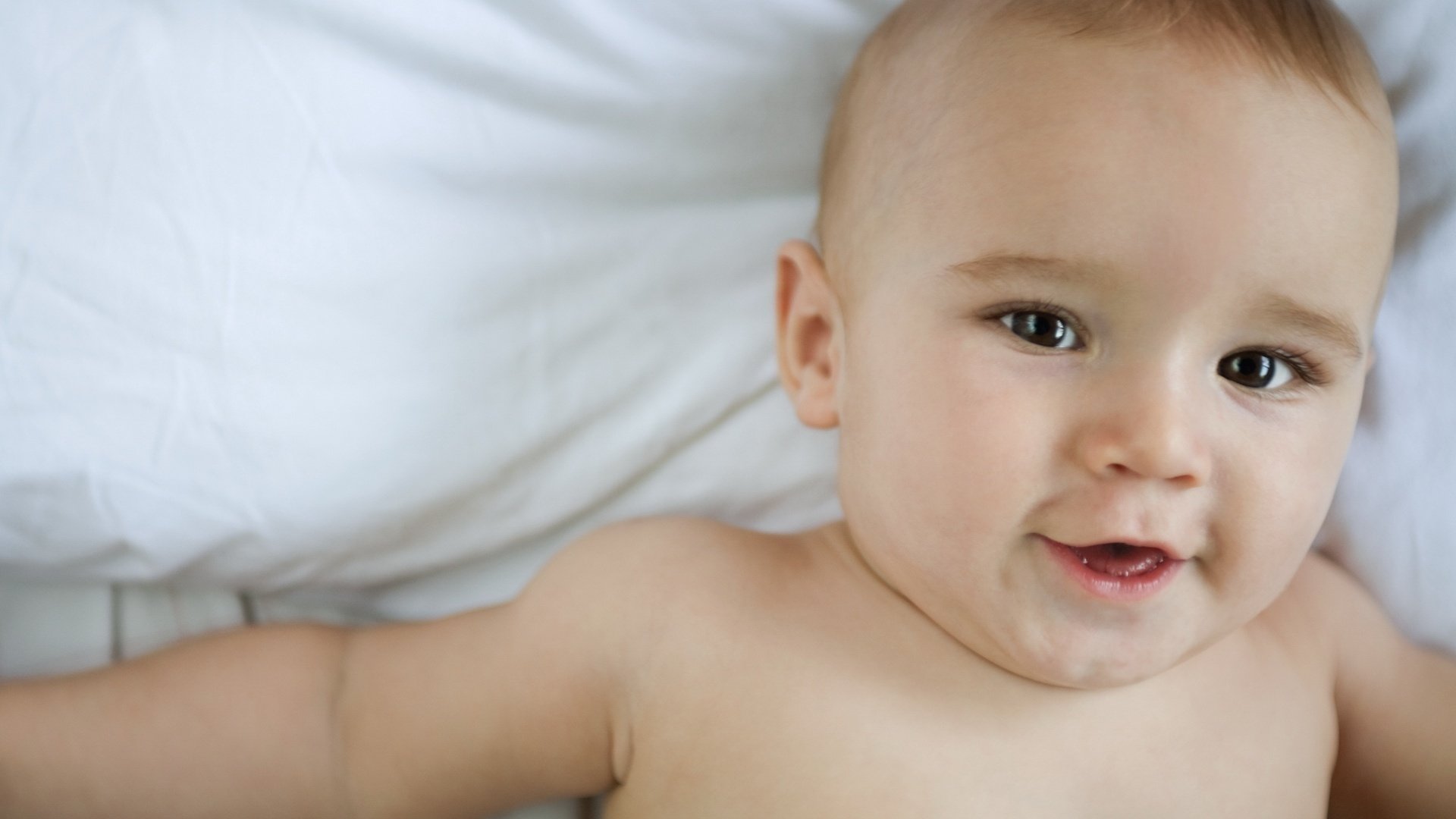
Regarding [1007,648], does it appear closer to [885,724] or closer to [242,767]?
[885,724]

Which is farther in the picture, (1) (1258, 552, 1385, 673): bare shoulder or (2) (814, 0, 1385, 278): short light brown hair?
(1) (1258, 552, 1385, 673): bare shoulder

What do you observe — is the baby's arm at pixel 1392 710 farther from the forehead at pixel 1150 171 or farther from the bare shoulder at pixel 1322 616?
the forehead at pixel 1150 171

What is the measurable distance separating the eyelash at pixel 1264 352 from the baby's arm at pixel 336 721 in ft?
1.28

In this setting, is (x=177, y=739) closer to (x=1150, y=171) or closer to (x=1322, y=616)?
(x=1150, y=171)

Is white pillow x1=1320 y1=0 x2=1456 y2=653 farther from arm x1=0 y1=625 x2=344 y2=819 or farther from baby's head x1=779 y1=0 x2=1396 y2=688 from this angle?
arm x1=0 y1=625 x2=344 y2=819

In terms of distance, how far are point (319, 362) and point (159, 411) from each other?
14cm

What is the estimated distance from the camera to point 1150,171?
0.88 m

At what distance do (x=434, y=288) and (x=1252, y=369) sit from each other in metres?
0.69

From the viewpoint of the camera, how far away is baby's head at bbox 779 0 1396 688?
0.88 metres

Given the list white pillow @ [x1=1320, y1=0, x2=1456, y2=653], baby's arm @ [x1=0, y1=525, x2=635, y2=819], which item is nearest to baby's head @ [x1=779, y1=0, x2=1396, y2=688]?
white pillow @ [x1=1320, y1=0, x2=1456, y2=653]

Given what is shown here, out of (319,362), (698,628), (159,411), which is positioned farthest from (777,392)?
(159,411)

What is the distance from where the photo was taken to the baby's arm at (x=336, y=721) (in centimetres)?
100

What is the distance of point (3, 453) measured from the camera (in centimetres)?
103

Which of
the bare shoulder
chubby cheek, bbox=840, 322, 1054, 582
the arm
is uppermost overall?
chubby cheek, bbox=840, 322, 1054, 582
